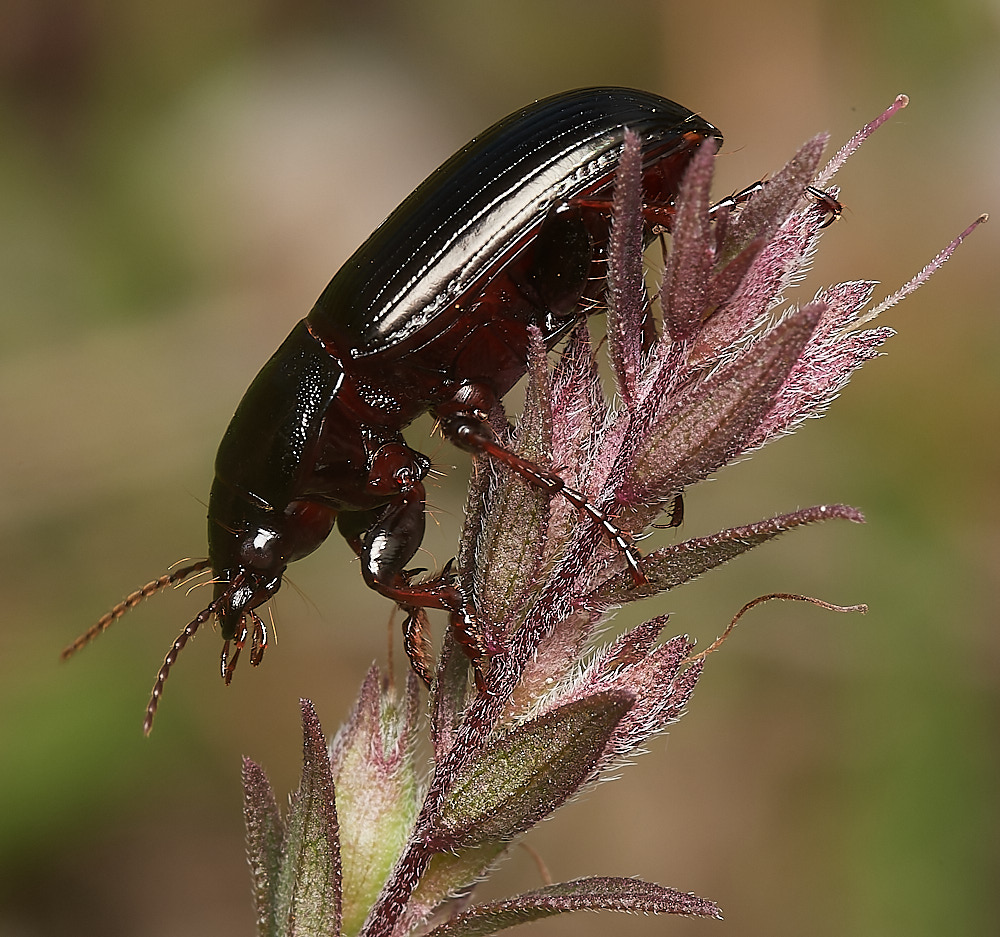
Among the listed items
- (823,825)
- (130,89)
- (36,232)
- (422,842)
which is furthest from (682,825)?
(130,89)

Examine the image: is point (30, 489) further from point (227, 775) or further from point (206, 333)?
point (227, 775)

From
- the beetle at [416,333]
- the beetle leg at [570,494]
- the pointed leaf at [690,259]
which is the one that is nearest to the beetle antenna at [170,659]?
the beetle at [416,333]

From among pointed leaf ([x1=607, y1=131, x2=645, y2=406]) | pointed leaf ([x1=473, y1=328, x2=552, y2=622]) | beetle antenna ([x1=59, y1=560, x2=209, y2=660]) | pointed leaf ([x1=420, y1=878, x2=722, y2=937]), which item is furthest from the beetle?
pointed leaf ([x1=420, y1=878, x2=722, y2=937])

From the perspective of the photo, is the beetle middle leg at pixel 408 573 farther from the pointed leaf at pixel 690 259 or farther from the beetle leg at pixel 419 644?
the pointed leaf at pixel 690 259

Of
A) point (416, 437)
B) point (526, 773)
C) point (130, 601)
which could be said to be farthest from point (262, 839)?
point (416, 437)

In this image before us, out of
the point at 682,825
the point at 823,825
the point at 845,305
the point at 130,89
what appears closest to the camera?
the point at 845,305

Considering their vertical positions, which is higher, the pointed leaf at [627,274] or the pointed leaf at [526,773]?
the pointed leaf at [627,274]
